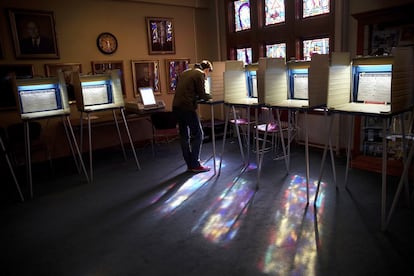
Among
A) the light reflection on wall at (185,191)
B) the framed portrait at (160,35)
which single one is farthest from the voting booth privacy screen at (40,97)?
the framed portrait at (160,35)

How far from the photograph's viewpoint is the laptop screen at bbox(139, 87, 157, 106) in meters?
5.82

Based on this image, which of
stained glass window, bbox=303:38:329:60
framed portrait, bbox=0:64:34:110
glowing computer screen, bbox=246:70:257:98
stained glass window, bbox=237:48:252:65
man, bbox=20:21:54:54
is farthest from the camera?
stained glass window, bbox=237:48:252:65

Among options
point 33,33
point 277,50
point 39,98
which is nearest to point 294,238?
point 39,98

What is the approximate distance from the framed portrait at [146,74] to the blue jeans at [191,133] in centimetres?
204

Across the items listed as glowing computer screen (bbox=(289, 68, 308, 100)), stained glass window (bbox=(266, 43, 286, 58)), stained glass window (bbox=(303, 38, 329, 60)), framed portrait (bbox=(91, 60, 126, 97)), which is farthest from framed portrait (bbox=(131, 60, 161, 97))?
glowing computer screen (bbox=(289, 68, 308, 100))

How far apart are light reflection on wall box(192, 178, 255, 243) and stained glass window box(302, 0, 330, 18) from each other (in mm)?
3017

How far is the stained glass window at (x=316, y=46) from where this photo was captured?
205 inches

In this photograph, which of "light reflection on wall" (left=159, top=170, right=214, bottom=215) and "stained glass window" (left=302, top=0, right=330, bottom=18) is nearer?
"light reflection on wall" (left=159, top=170, right=214, bottom=215)

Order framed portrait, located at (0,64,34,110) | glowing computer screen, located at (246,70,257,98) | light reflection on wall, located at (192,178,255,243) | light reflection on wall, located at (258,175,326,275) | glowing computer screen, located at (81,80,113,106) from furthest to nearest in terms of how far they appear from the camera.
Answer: framed portrait, located at (0,64,34,110) → glowing computer screen, located at (81,80,113,106) → glowing computer screen, located at (246,70,257,98) → light reflection on wall, located at (192,178,255,243) → light reflection on wall, located at (258,175,326,275)

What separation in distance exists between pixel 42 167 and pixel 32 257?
2905 mm

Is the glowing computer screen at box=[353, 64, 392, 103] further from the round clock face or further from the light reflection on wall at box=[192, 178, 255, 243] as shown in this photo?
the round clock face

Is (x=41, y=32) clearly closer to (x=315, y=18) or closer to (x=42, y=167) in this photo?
(x=42, y=167)

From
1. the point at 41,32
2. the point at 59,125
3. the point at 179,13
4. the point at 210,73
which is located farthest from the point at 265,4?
the point at 59,125

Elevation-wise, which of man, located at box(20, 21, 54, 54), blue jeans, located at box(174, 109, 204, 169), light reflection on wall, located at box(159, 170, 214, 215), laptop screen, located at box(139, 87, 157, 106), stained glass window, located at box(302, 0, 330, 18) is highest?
stained glass window, located at box(302, 0, 330, 18)
